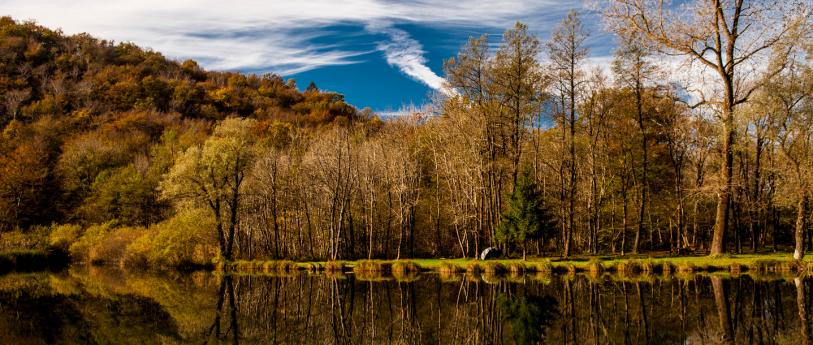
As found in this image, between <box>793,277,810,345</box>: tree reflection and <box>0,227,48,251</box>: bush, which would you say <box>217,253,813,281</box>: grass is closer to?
<box>793,277,810,345</box>: tree reflection

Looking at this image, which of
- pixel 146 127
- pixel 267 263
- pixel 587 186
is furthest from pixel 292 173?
pixel 146 127

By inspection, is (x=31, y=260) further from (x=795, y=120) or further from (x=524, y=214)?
(x=795, y=120)

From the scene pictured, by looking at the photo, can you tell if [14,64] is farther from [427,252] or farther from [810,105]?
[810,105]

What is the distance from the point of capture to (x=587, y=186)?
43.6 metres

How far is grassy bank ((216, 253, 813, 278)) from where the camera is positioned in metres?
26.5

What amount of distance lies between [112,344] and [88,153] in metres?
55.6

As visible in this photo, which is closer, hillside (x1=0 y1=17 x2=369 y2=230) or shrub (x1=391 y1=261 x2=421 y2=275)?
shrub (x1=391 y1=261 x2=421 y2=275)

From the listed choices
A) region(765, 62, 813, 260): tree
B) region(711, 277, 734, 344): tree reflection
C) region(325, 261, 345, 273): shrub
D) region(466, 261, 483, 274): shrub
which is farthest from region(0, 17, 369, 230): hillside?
region(765, 62, 813, 260): tree

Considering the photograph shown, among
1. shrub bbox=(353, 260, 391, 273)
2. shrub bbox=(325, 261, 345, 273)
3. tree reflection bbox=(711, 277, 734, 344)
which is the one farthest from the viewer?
shrub bbox=(325, 261, 345, 273)

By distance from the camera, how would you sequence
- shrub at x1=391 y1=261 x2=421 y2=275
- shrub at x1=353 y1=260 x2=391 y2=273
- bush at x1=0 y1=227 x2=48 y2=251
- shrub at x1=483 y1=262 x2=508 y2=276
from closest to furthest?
1. shrub at x1=483 y1=262 x2=508 y2=276
2. shrub at x1=391 y1=261 x2=421 y2=275
3. shrub at x1=353 y1=260 x2=391 y2=273
4. bush at x1=0 y1=227 x2=48 y2=251

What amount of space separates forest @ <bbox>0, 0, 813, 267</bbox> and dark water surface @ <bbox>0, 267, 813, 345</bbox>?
9.50 metres

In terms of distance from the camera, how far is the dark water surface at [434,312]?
13.6 metres

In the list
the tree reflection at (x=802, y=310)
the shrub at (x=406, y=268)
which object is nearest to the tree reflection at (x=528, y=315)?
the tree reflection at (x=802, y=310)

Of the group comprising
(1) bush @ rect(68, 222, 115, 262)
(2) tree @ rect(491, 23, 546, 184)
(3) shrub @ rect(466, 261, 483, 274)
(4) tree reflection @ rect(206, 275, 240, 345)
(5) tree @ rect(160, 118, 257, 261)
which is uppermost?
(2) tree @ rect(491, 23, 546, 184)
